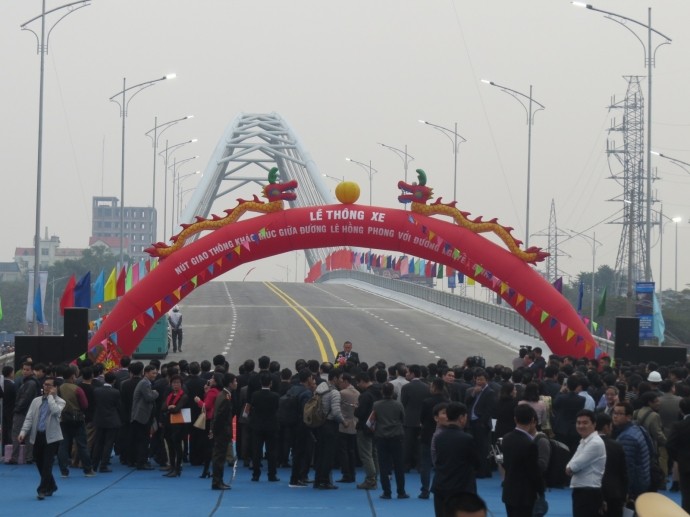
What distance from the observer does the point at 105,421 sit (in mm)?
19344

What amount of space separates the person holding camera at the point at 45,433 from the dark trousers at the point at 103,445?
2.34 metres

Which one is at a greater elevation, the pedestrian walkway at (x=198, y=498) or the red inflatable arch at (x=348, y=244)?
the red inflatable arch at (x=348, y=244)

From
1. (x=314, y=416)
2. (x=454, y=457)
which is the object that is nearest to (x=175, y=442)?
(x=314, y=416)

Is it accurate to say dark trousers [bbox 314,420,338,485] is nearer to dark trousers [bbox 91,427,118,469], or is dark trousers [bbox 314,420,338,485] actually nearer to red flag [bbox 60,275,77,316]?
dark trousers [bbox 91,427,118,469]

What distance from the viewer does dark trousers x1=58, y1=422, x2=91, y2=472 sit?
19000 mm

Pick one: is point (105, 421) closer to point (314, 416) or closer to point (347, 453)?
point (314, 416)

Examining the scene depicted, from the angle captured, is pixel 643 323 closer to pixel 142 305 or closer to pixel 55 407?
pixel 142 305

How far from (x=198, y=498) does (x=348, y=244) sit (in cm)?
1261

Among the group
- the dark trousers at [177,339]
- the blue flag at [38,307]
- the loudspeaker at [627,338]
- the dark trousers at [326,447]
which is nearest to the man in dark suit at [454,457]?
the dark trousers at [326,447]

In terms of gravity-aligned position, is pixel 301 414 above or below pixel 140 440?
above

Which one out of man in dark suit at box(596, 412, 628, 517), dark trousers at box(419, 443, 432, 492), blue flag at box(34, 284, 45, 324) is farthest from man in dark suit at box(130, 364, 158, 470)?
blue flag at box(34, 284, 45, 324)

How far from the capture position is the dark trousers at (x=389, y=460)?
1723cm

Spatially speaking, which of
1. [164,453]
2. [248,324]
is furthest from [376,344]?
[164,453]

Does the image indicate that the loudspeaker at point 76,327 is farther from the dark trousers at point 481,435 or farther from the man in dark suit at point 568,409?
the man in dark suit at point 568,409
